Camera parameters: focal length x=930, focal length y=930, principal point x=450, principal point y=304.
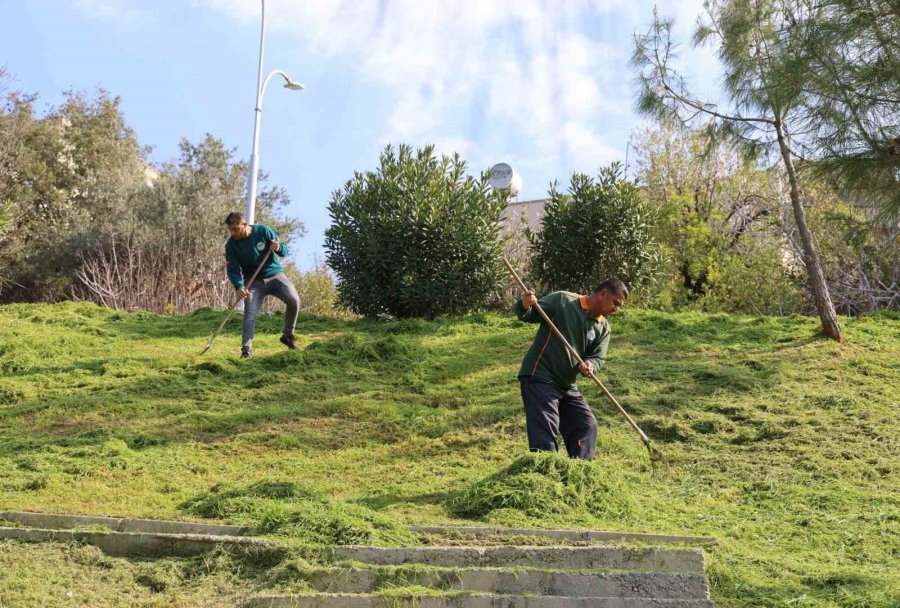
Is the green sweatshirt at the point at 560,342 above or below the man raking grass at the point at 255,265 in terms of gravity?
below

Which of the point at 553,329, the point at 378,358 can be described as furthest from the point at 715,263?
the point at 553,329

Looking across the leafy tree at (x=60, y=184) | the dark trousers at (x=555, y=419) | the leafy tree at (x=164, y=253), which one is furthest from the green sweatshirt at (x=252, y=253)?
the leafy tree at (x=60, y=184)

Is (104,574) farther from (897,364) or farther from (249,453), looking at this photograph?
(897,364)

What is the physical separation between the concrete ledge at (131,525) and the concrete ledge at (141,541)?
10.5 inches

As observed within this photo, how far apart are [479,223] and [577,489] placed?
280 inches

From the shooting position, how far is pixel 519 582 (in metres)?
4.16

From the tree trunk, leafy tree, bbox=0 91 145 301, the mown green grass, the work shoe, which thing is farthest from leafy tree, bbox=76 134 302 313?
the tree trunk

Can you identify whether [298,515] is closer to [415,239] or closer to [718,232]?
[415,239]

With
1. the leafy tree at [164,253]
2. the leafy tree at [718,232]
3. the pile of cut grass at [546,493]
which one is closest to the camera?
the pile of cut grass at [546,493]

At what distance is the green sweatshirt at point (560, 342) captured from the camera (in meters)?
6.38

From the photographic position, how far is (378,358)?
10.5 meters

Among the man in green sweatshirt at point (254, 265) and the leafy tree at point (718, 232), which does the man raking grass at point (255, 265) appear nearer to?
the man in green sweatshirt at point (254, 265)

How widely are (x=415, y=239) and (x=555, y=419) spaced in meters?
6.44

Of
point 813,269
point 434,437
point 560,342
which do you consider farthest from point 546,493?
point 813,269
